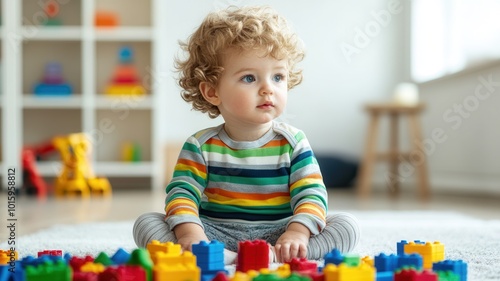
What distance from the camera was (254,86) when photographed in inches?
47.2

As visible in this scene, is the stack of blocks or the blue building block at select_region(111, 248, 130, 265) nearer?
the stack of blocks

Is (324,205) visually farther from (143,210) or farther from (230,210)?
(143,210)

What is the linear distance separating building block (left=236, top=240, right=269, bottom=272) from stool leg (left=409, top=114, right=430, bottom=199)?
2438 mm

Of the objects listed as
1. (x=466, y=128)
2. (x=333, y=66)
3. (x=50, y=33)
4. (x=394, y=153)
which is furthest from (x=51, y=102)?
(x=466, y=128)

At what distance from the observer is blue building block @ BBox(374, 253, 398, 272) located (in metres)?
0.90

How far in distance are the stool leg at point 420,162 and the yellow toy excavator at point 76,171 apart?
145 centimetres

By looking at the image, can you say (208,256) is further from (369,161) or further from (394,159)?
(394,159)

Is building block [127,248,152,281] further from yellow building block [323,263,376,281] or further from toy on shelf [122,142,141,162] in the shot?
toy on shelf [122,142,141,162]

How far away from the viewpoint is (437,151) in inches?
146

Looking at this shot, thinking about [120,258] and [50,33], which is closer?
[120,258]

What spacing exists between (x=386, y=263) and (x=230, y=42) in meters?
0.49

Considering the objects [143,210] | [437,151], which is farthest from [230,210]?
[437,151]

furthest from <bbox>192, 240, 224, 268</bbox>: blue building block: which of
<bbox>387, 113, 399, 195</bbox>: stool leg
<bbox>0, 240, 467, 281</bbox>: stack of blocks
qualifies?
<bbox>387, 113, 399, 195</bbox>: stool leg

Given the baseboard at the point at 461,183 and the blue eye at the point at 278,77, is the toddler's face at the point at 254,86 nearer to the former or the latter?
the blue eye at the point at 278,77
